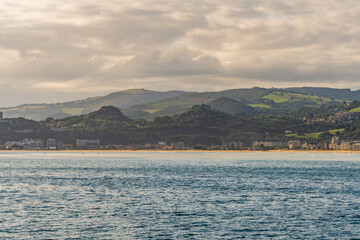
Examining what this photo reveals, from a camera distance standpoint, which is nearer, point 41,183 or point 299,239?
point 299,239

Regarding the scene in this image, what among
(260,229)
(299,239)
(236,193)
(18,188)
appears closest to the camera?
(299,239)

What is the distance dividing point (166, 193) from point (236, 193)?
12.4 m

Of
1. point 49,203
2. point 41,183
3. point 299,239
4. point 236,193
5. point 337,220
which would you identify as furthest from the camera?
point 41,183

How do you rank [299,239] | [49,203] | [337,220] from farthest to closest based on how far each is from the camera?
1. [49,203]
2. [337,220]
3. [299,239]

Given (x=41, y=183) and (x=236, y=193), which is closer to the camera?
(x=236, y=193)

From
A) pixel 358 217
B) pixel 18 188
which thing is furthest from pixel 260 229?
pixel 18 188

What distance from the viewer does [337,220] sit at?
2566 inches

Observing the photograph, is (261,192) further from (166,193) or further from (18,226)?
(18,226)

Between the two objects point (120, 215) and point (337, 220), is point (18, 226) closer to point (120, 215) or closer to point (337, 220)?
point (120, 215)

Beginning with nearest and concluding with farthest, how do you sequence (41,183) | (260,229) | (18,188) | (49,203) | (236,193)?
(260,229), (49,203), (236,193), (18,188), (41,183)

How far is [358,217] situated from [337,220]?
3962 mm

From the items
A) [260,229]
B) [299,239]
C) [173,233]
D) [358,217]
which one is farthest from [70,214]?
[358,217]

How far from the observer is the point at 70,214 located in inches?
2729

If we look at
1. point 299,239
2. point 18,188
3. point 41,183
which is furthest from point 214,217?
point 41,183
